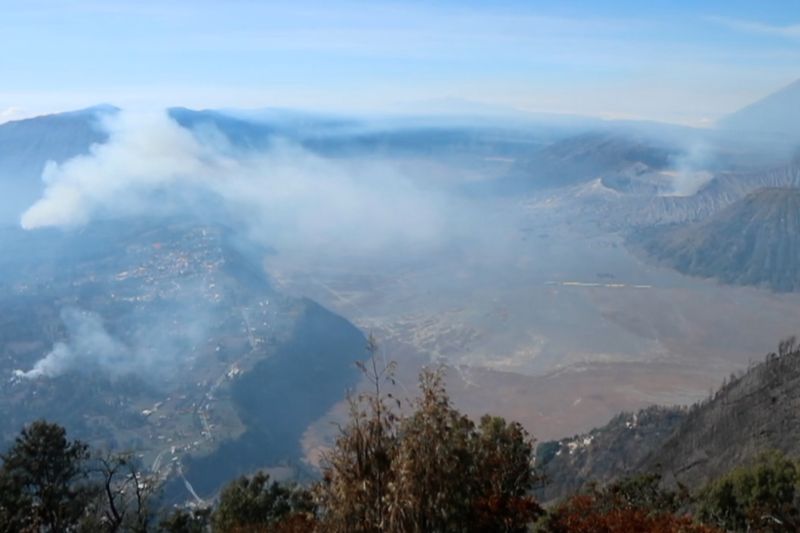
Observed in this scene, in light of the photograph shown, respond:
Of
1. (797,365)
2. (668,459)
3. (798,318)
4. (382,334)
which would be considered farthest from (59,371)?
(798,318)

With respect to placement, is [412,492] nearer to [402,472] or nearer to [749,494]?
[402,472]

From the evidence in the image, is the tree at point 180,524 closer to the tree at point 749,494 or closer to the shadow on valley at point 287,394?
the tree at point 749,494

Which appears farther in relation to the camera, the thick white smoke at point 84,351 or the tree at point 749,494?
the thick white smoke at point 84,351

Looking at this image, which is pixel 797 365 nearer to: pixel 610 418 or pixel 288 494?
pixel 610 418

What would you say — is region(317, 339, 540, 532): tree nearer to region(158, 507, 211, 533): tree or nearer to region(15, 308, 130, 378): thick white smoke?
region(158, 507, 211, 533): tree

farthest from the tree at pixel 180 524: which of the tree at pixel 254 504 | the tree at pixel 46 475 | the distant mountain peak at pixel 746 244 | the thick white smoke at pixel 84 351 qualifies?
the distant mountain peak at pixel 746 244

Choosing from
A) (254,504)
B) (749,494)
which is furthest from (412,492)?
(749,494)
